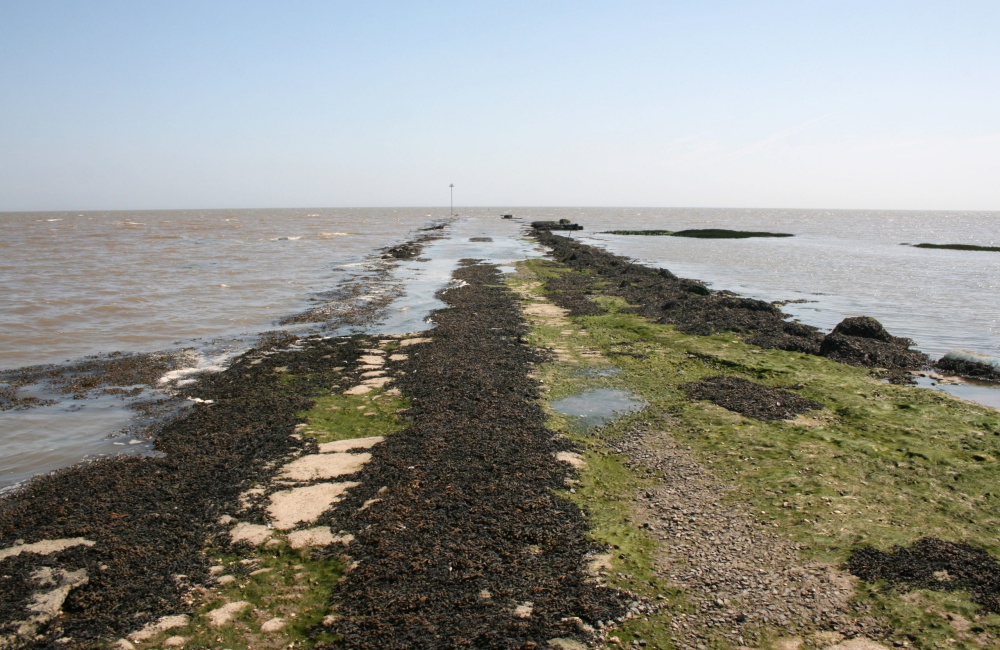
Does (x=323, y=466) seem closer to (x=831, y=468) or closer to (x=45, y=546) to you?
(x=45, y=546)

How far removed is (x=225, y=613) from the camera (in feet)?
13.9

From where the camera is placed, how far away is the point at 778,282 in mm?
28031

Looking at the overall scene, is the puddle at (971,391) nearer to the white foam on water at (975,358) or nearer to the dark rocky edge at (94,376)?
the white foam on water at (975,358)

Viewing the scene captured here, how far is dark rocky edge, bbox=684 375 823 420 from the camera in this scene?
8.51 metres

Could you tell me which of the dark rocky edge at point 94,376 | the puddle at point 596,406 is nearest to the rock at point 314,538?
the puddle at point 596,406

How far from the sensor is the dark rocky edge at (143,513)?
14.1ft

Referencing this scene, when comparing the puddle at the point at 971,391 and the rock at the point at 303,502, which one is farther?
the puddle at the point at 971,391

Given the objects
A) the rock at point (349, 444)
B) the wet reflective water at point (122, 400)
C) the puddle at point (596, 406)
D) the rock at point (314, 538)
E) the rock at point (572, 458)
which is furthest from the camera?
the puddle at point (596, 406)

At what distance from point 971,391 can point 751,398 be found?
15.1 feet

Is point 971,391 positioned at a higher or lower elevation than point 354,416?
lower

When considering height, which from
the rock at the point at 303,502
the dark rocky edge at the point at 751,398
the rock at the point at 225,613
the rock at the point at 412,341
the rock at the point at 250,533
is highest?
the rock at the point at 412,341

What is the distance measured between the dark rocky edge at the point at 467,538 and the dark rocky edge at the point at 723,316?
7.20 metres

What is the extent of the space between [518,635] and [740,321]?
1297 cm

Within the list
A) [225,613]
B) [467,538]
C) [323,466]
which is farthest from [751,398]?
[225,613]
